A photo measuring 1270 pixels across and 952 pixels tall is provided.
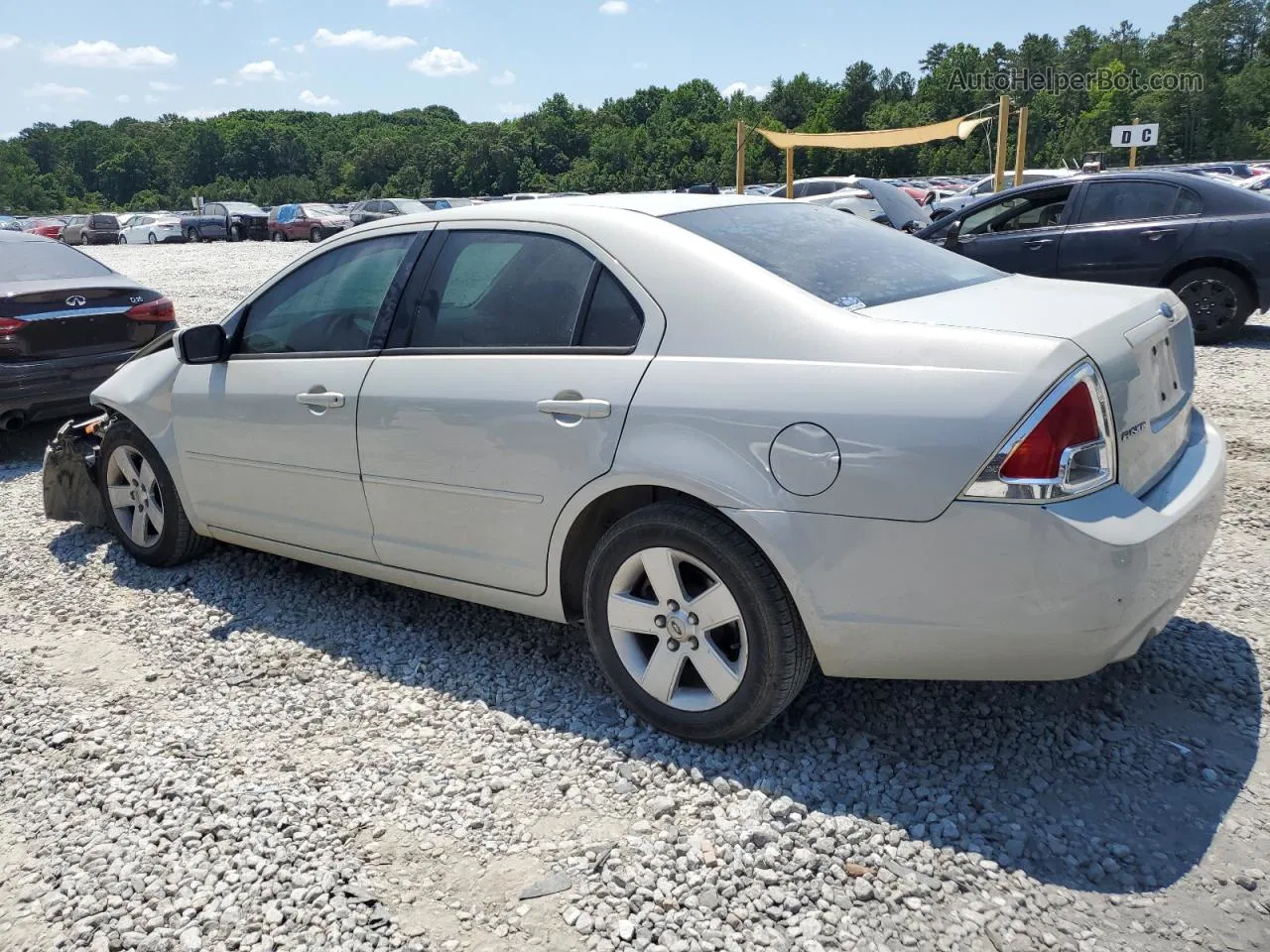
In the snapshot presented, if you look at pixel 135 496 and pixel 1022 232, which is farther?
pixel 1022 232

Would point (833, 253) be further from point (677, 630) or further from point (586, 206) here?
point (677, 630)

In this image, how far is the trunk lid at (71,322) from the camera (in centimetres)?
692

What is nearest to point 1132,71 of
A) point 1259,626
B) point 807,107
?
point 807,107

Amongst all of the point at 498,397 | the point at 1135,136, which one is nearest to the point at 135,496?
the point at 498,397

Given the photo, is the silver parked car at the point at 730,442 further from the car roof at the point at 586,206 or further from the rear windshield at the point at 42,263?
the rear windshield at the point at 42,263

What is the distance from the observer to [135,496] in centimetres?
497

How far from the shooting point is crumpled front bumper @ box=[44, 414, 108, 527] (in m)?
5.29

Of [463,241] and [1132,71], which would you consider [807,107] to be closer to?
[1132,71]

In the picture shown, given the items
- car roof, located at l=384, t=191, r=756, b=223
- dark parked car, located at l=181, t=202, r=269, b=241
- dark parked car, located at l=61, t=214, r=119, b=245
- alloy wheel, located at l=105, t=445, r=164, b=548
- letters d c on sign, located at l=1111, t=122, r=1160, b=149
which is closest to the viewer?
car roof, located at l=384, t=191, r=756, b=223

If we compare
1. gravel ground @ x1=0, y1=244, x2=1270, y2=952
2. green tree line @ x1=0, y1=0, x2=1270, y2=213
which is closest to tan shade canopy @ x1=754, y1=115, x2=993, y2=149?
gravel ground @ x1=0, y1=244, x2=1270, y2=952

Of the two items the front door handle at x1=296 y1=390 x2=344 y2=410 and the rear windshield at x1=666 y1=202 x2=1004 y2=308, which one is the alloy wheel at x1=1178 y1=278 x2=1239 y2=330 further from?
the front door handle at x1=296 y1=390 x2=344 y2=410

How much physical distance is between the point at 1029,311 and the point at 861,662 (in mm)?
1102

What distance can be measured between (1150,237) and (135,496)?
8.38 metres

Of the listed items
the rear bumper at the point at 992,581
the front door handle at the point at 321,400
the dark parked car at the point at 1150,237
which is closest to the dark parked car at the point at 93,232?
the dark parked car at the point at 1150,237
